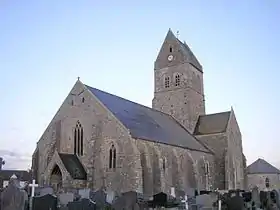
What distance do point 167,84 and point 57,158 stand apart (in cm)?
2283

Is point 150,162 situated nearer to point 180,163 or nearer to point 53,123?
point 180,163

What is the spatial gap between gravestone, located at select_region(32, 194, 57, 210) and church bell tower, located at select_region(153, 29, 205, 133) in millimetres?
32611

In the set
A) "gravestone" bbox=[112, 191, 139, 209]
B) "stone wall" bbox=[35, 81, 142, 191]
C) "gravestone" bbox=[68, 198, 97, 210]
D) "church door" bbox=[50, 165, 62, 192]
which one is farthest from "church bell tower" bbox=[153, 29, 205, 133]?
"gravestone" bbox=[68, 198, 97, 210]

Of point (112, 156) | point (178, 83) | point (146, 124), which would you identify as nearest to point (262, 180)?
point (178, 83)

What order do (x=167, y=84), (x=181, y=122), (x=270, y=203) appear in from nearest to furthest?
(x=270, y=203) < (x=181, y=122) < (x=167, y=84)

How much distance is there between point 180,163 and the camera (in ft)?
125

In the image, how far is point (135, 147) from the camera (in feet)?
106

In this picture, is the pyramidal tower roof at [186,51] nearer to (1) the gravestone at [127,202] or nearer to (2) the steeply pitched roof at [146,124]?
(2) the steeply pitched roof at [146,124]

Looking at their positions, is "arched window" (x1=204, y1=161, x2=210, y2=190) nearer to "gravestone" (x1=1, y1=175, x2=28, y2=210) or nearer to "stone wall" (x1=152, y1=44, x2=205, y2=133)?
"stone wall" (x1=152, y1=44, x2=205, y2=133)

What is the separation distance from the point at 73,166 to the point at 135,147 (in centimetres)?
551

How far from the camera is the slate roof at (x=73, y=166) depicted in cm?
3276

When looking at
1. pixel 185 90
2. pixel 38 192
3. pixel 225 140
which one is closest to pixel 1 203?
pixel 38 192

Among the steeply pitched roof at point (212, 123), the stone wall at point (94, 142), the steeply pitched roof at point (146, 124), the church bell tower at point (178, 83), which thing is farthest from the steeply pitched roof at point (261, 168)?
the stone wall at point (94, 142)

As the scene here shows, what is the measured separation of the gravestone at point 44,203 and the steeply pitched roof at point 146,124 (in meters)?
16.1
